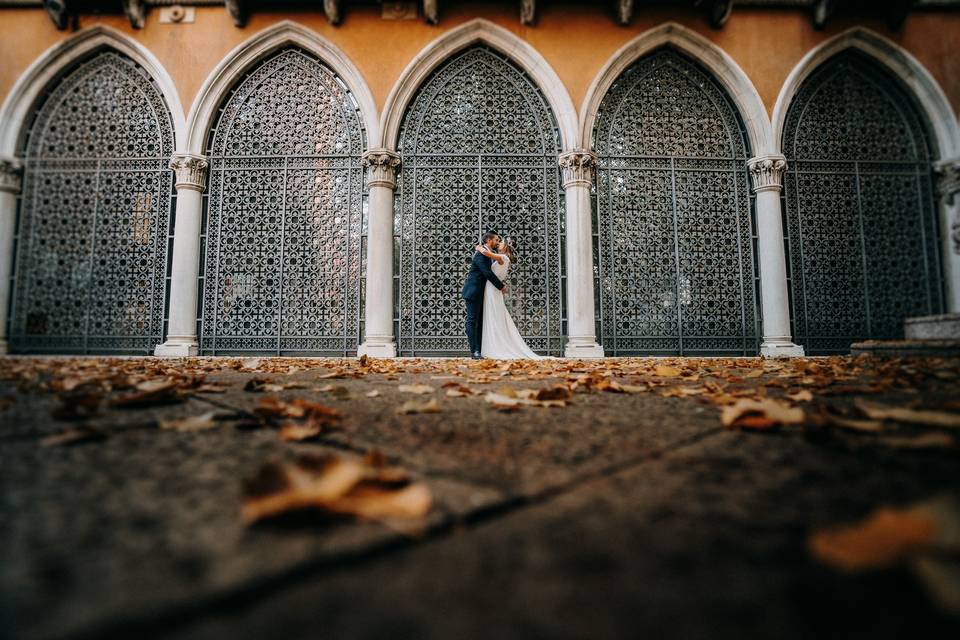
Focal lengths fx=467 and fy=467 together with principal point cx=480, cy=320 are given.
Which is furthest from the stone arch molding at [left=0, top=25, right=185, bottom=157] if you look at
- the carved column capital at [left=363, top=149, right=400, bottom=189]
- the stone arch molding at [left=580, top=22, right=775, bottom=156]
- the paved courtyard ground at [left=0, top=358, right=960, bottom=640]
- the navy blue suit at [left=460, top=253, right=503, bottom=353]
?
the paved courtyard ground at [left=0, top=358, right=960, bottom=640]

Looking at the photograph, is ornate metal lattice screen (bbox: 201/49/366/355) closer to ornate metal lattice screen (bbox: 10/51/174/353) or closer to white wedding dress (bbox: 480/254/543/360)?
ornate metal lattice screen (bbox: 10/51/174/353)

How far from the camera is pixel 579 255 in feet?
24.6

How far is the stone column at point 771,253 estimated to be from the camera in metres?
7.50

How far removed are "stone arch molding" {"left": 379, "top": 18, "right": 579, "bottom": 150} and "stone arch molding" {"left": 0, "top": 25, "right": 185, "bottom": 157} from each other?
139 inches

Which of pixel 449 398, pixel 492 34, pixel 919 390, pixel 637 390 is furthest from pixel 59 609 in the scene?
pixel 492 34

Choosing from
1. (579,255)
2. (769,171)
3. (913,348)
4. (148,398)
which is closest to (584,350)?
(579,255)

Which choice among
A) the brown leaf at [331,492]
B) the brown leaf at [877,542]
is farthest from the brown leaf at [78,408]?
the brown leaf at [877,542]

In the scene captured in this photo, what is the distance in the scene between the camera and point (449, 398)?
6.44ft

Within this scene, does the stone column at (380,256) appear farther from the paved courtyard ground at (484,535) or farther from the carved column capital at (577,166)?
the paved courtyard ground at (484,535)

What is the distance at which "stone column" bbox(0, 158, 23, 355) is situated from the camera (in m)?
7.64

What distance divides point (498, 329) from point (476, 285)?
2.35 feet

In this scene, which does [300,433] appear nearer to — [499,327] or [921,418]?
[921,418]

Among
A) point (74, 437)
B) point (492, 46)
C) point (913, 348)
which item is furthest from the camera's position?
point (492, 46)

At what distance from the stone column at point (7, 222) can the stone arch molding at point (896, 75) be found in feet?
41.9
